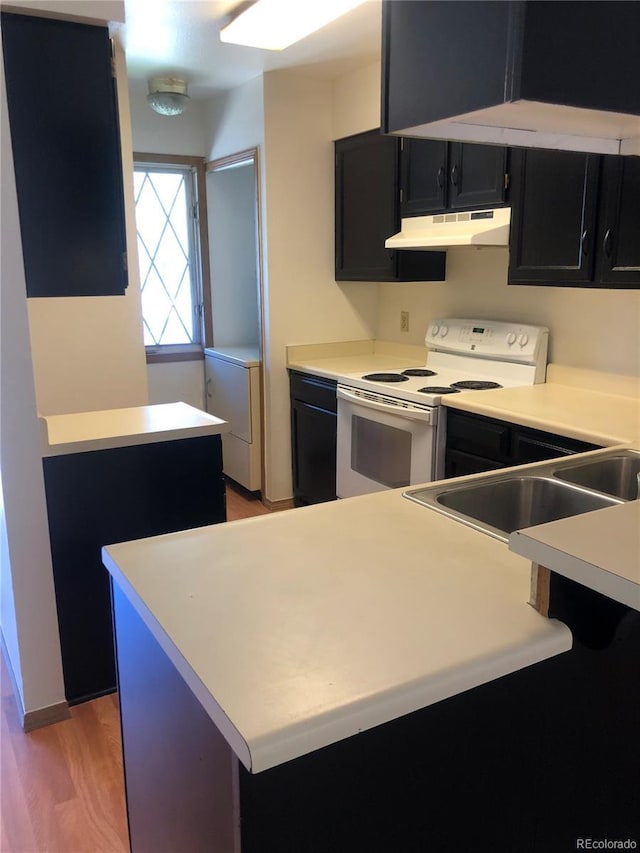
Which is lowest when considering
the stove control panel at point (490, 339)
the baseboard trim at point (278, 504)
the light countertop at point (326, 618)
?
the baseboard trim at point (278, 504)

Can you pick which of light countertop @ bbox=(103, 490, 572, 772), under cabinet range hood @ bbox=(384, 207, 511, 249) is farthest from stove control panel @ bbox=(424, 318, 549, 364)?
light countertop @ bbox=(103, 490, 572, 772)

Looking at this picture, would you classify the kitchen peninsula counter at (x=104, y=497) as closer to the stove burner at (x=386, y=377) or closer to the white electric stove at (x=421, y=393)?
the white electric stove at (x=421, y=393)

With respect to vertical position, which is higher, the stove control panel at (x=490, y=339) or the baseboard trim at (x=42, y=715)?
the stove control panel at (x=490, y=339)

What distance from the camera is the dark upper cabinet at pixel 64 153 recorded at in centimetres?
178

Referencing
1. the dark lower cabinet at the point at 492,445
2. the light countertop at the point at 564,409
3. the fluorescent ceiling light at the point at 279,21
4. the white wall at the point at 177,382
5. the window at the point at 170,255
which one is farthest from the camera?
the white wall at the point at 177,382

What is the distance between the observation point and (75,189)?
6.17 feet

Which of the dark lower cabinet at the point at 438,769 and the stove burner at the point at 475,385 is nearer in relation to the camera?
the dark lower cabinet at the point at 438,769

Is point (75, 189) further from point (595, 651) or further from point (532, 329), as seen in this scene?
point (532, 329)

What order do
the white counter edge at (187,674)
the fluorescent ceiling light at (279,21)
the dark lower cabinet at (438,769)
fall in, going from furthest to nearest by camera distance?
the fluorescent ceiling light at (279,21), the dark lower cabinet at (438,769), the white counter edge at (187,674)

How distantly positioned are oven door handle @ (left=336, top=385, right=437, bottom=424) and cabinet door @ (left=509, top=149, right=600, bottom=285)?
0.63 meters

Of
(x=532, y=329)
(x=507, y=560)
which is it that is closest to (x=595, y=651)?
(x=507, y=560)

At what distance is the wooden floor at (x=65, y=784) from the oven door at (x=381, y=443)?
148 cm

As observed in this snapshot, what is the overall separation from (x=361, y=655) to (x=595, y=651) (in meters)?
0.43

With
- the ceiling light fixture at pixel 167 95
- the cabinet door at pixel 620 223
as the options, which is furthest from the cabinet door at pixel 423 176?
the ceiling light fixture at pixel 167 95
